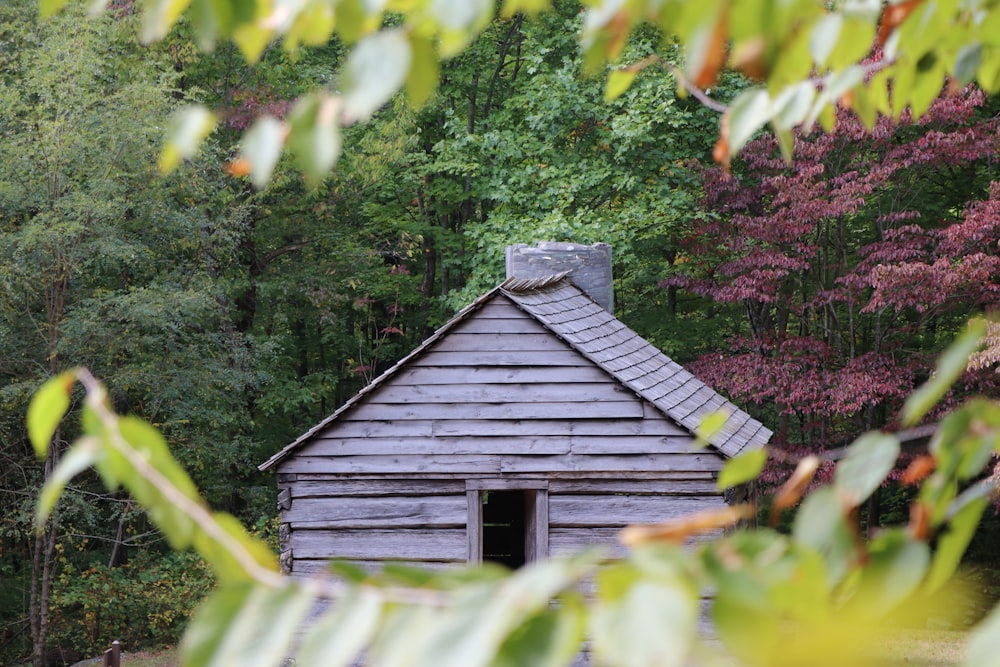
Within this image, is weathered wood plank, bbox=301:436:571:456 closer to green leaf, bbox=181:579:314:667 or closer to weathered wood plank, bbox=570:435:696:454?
weathered wood plank, bbox=570:435:696:454

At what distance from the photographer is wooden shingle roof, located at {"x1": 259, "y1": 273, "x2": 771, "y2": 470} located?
9.71 m

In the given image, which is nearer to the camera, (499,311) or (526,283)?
(499,311)

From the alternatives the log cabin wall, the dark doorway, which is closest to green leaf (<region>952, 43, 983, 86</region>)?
the log cabin wall

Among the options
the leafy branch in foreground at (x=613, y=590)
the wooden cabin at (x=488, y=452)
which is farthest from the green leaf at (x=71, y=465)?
the wooden cabin at (x=488, y=452)

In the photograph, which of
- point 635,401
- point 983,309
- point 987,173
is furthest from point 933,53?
point 987,173

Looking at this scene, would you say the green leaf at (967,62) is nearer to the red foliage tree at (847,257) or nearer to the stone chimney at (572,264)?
the stone chimney at (572,264)

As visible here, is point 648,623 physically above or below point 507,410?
above

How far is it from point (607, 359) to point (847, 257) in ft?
32.4

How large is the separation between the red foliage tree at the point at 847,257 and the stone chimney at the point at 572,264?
3.75 metres

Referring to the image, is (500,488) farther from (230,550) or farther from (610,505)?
(230,550)

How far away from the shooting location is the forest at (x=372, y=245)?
13695 mm

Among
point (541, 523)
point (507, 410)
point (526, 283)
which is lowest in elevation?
point (541, 523)

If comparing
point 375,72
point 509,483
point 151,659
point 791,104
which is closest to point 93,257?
point 151,659

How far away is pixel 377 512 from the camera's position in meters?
9.90
